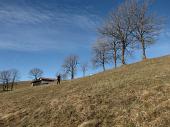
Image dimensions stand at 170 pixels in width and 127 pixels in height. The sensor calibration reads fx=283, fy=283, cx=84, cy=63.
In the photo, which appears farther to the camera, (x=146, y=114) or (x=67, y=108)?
(x=67, y=108)

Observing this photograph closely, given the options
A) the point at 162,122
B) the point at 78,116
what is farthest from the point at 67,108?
the point at 162,122

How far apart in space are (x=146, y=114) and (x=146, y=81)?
8.16m

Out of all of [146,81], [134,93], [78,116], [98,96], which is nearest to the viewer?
[78,116]

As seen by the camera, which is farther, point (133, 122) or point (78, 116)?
point (78, 116)

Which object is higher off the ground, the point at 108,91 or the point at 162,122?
the point at 108,91

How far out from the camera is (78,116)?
18.8m

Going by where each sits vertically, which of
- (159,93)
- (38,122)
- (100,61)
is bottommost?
(38,122)

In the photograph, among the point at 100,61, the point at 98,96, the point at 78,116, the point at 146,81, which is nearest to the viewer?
the point at 78,116

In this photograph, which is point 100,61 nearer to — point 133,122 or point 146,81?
point 146,81

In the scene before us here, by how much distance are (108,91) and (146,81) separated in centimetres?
349

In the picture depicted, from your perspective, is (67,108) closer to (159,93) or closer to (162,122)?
(159,93)

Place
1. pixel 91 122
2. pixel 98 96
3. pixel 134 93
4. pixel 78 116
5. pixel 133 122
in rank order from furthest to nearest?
1. pixel 98 96
2. pixel 134 93
3. pixel 78 116
4. pixel 91 122
5. pixel 133 122

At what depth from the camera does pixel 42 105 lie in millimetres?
24078

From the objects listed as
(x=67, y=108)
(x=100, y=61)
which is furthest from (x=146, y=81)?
(x=100, y=61)
